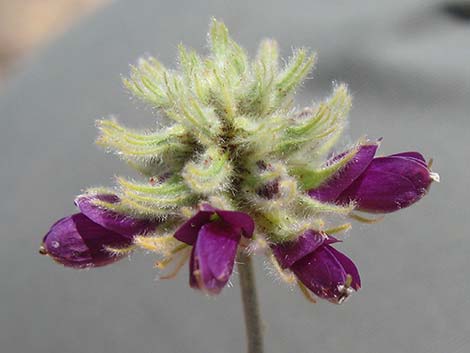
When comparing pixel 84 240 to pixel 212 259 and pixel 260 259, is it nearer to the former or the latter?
pixel 212 259

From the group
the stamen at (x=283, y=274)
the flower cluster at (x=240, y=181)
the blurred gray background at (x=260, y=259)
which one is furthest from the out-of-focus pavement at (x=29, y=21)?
the stamen at (x=283, y=274)

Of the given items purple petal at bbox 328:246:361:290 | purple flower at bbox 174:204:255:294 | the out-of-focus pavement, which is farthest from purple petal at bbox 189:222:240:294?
the out-of-focus pavement

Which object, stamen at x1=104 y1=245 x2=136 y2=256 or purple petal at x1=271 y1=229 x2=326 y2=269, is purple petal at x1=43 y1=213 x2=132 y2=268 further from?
purple petal at x1=271 y1=229 x2=326 y2=269

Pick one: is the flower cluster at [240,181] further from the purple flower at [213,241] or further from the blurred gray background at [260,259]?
the blurred gray background at [260,259]

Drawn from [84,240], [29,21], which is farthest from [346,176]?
[29,21]

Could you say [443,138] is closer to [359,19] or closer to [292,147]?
[359,19]
